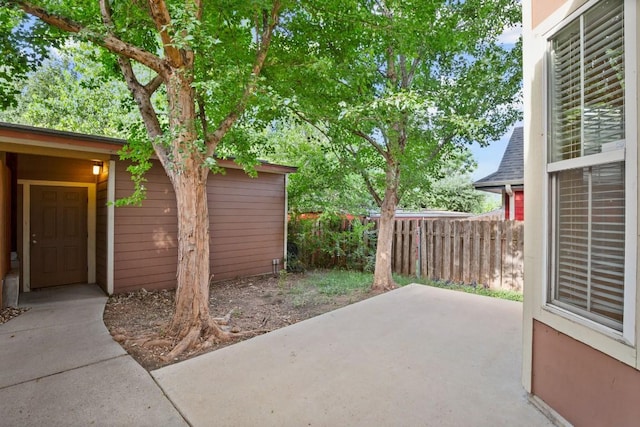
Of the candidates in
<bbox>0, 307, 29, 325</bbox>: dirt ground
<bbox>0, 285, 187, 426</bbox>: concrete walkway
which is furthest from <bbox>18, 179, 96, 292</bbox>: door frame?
<bbox>0, 285, 187, 426</bbox>: concrete walkway

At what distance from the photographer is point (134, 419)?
2.00 meters

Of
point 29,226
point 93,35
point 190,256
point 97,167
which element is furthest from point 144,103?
point 29,226

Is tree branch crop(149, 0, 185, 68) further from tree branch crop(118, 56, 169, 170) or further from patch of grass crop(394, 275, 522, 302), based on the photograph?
patch of grass crop(394, 275, 522, 302)

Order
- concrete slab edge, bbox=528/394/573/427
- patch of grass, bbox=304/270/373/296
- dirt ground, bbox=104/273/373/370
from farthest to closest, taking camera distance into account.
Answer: patch of grass, bbox=304/270/373/296 < dirt ground, bbox=104/273/373/370 < concrete slab edge, bbox=528/394/573/427

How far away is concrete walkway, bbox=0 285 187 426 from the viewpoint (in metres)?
2.03

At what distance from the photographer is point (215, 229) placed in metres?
6.18

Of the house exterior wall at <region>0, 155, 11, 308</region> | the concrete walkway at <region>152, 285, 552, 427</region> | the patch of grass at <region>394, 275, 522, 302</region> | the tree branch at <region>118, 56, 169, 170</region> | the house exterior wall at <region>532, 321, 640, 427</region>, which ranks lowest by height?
the patch of grass at <region>394, 275, 522, 302</region>

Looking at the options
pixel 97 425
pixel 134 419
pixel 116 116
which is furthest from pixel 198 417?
pixel 116 116

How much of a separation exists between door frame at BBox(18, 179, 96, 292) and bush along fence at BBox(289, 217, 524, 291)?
391 centimetres

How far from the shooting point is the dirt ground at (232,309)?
10.4 ft

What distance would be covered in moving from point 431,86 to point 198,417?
17.5 ft

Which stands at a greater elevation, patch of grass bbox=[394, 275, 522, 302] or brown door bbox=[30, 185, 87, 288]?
brown door bbox=[30, 185, 87, 288]

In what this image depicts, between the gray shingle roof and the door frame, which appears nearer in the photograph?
the door frame

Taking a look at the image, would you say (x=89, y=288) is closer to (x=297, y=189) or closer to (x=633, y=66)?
(x=297, y=189)
